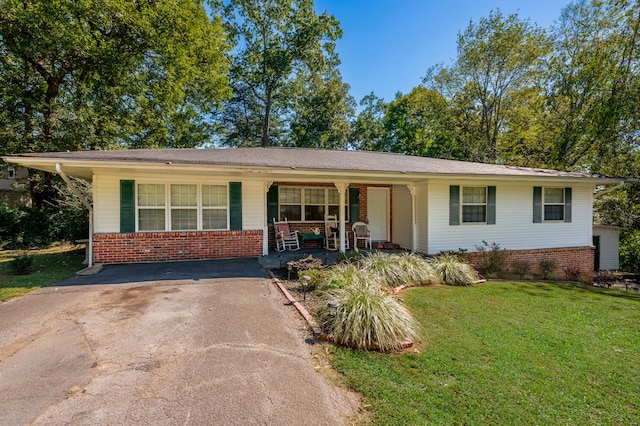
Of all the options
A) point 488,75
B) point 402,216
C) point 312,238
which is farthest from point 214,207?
point 488,75

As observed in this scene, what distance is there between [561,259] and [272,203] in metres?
10.3

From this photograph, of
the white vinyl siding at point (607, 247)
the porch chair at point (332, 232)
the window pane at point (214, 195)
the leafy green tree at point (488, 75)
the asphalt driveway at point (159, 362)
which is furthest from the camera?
the leafy green tree at point (488, 75)

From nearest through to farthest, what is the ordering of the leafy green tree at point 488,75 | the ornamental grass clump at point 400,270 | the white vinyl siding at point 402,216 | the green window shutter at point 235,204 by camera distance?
the ornamental grass clump at point 400,270 < the green window shutter at point 235,204 < the white vinyl siding at point 402,216 < the leafy green tree at point 488,75

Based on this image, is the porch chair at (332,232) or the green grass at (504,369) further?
the porch chair at (332,232)

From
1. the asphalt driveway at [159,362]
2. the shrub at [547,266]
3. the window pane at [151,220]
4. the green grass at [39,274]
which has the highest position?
the window pane at [151,220]

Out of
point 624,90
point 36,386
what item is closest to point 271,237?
point 36,386

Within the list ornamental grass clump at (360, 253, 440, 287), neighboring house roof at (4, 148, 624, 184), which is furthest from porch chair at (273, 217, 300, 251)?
ornamental grass clump at (360, 253, 440, 287)

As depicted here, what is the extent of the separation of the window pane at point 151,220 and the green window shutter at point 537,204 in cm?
1188

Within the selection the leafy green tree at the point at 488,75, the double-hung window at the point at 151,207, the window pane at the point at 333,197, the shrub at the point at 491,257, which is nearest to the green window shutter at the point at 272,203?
the window pane at the point at 333,197

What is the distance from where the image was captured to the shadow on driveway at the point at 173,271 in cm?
622

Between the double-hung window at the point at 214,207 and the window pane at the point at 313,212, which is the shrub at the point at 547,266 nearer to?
the window pane at the point at 313,212

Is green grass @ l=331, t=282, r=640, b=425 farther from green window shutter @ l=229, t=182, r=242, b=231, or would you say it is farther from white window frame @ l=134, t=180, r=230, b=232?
white window frame @ l=134, t=180, r=230, b=232

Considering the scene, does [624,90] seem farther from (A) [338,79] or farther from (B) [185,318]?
(B) [185,318]

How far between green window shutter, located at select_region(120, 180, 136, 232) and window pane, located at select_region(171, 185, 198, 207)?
93 centimetres
